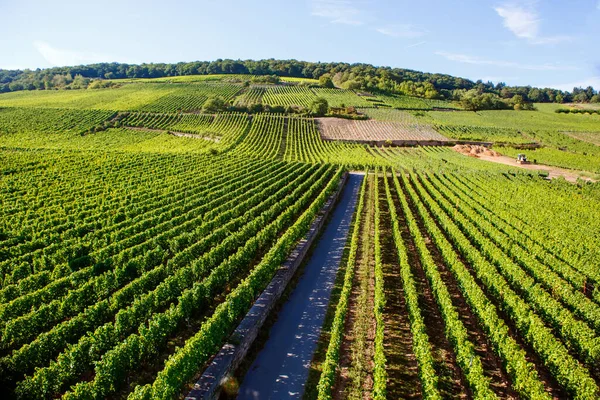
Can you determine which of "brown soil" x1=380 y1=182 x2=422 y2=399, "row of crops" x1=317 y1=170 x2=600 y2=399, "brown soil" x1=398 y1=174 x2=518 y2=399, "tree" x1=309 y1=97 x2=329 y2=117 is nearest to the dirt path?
"row of crops" x1=317 y1=170 x2=600 y2=399

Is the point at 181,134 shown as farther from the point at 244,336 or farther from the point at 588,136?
the point at 588,136

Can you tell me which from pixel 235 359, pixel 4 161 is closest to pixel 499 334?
pixel 235 359

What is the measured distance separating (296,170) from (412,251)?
2614 cm

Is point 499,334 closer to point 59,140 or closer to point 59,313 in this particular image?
point 59,313

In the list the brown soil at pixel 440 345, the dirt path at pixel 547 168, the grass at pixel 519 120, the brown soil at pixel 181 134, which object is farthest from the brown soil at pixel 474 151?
the brown soil at pixel 440 345

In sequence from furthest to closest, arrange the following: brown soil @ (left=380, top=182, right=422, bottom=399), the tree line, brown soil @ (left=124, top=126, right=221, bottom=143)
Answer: the tree line, brown soil @ (left=124, top=126, right=221, bottom=143), brown soil @ (left=380, top=182, right=422, bottom=399)

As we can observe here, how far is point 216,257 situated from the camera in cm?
2175

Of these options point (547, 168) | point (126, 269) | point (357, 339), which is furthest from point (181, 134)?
point (357, 339)

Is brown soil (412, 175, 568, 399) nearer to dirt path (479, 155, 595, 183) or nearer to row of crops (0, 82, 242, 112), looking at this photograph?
dirt path (479, 155, 595, 183)

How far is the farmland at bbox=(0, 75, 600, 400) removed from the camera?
13156mm

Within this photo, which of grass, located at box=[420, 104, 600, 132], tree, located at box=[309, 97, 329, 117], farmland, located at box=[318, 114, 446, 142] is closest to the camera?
farmland, located at box=[318, 114, 446, 142]

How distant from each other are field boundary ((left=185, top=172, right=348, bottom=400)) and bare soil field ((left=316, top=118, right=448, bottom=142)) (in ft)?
241

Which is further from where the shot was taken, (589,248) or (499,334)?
(589,248)

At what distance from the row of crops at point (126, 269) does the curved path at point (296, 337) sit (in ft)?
6.15
